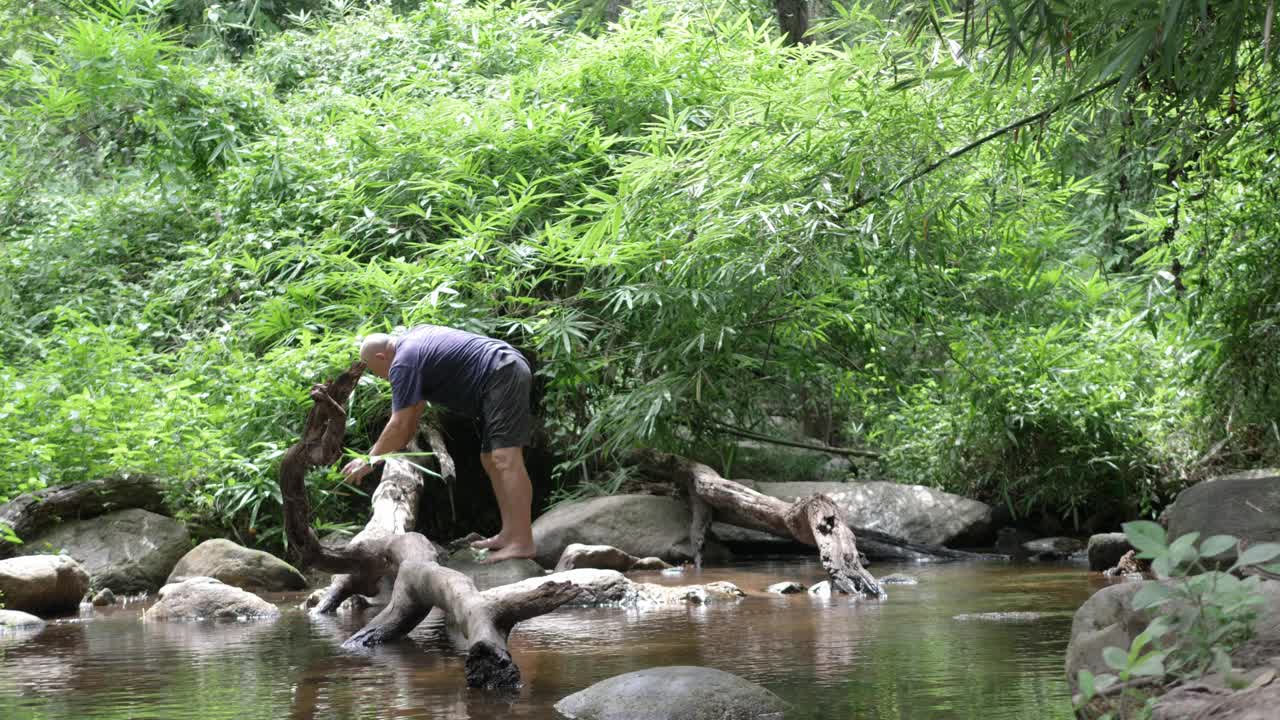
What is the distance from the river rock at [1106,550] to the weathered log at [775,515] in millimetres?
1413

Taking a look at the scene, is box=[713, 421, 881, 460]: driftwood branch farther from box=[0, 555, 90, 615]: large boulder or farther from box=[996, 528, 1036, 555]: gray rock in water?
box=[0, 555, 90, 615]: large boulder

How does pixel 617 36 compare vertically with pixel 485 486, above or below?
above

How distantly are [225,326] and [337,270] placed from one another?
0.90 metres

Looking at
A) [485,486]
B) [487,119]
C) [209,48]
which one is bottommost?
[485,486]

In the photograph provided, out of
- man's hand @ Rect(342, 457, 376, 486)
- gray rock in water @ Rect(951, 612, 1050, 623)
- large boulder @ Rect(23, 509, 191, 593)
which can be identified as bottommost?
gray rock in water @ Rect(951, 612, 1050, 623)

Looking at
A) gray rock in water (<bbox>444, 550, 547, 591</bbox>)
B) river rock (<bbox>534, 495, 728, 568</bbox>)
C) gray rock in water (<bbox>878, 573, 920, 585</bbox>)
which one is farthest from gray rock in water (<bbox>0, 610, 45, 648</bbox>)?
gray rock in water (<bbox>878, 573, 920, 585</bbox>)

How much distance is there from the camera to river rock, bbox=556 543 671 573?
24.6 feet

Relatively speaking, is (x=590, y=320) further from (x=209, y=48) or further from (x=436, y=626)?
(x=209, y=48)

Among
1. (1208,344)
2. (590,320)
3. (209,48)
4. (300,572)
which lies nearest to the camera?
(1208,344)

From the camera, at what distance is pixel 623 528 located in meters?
8.53

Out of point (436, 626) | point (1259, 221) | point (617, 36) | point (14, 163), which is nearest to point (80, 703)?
point (436, 626)

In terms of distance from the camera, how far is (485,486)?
32.6 ft

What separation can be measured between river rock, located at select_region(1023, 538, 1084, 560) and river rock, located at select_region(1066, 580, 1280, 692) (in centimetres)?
Result: 611

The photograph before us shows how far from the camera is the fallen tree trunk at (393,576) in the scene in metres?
4.00
